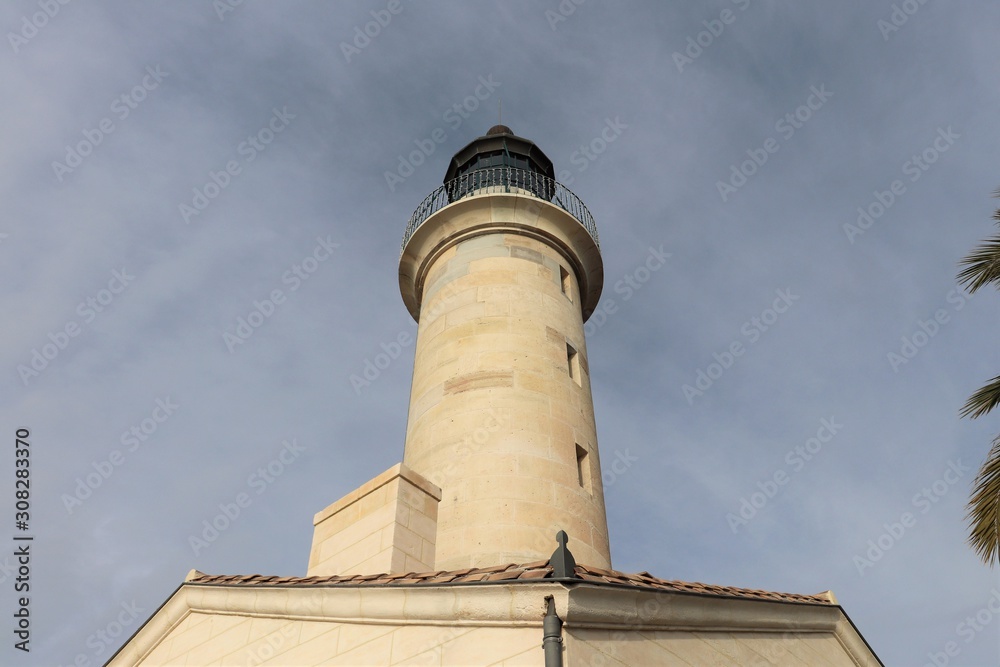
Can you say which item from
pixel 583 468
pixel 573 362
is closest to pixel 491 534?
pixel 583 468

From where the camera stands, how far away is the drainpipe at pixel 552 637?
5867mm

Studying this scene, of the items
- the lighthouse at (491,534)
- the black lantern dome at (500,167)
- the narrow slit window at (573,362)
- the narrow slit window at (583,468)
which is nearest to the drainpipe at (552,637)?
the lighthouse at (491,534)

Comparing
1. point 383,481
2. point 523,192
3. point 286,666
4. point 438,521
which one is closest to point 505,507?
point 438,521

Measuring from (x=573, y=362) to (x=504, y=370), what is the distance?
6.26 ft

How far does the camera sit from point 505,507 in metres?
11.9

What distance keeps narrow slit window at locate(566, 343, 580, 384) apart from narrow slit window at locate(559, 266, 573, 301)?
1704mm

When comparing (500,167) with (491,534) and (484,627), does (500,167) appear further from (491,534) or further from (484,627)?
(484,627)

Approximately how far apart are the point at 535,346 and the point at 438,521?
4.01 meters

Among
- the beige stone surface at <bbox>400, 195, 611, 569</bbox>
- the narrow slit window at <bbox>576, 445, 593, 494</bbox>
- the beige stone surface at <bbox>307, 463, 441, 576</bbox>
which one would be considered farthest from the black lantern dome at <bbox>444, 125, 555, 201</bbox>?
the beige stone surface at <bbox>307, 463, 441, 576</bbox>

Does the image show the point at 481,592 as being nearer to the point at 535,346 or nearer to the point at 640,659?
the point at 640,659

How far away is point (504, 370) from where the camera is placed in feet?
45.3

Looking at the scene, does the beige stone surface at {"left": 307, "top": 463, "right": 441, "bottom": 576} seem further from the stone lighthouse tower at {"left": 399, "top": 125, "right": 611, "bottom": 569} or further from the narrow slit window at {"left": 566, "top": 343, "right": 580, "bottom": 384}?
the narrow slit window at {"left": 566, "top": 343, "right": 580, "bottom": 384}

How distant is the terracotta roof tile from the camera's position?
21.6 feet

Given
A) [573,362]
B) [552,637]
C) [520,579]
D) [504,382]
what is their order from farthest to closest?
[573,362] < [504,382] < [520,579] < [552,637]
